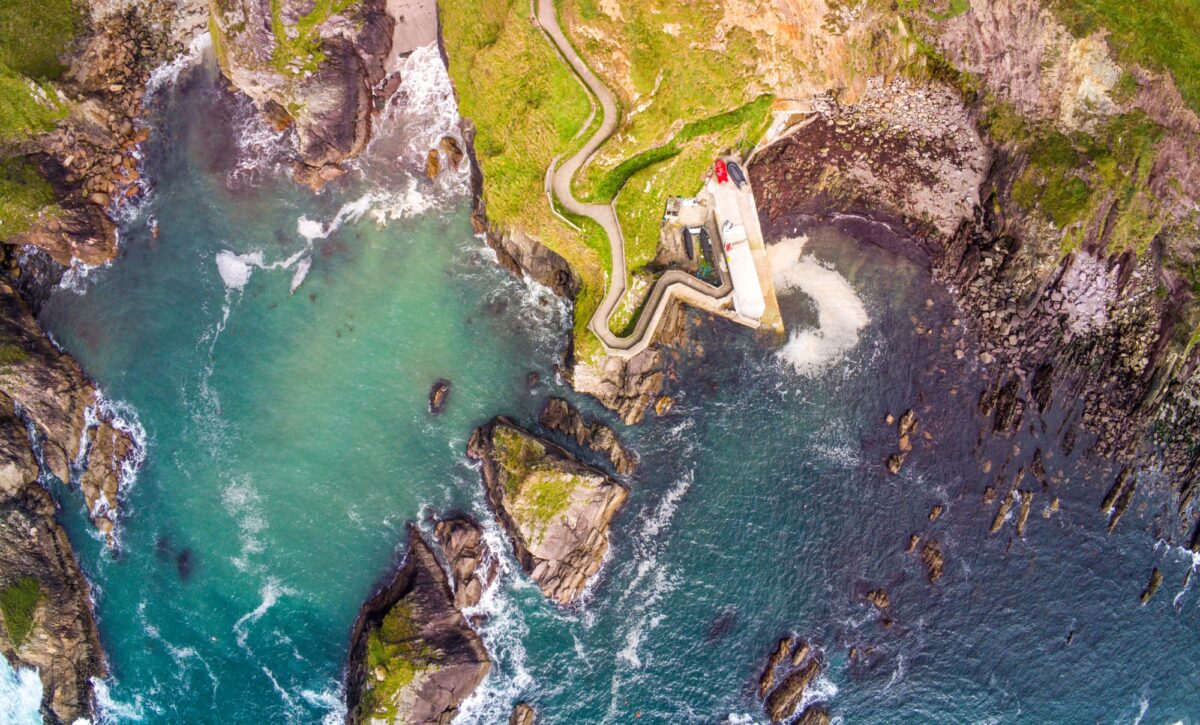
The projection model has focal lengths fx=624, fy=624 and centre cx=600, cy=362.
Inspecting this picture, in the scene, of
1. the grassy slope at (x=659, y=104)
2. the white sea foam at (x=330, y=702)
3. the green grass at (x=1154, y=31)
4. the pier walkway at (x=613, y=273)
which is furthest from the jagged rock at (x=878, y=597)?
the white sea foam at (x=330, y=702)

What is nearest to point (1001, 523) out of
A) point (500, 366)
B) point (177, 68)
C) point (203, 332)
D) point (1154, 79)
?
point (1154, 79)

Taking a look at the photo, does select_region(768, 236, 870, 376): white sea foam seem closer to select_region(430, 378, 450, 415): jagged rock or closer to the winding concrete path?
the winding concrete path

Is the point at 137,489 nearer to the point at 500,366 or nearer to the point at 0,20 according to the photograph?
the point at 500,366

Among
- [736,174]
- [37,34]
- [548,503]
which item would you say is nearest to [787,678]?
[548,503]

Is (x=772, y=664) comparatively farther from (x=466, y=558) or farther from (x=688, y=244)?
(x=688, y=244)

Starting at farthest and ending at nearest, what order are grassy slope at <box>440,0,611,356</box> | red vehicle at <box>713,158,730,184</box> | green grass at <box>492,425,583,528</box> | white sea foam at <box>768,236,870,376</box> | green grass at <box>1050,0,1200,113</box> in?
white sea foam at <box>768,236,870,376</box>
red vehicle at <box>713,158,730,184</box>
green grass at <box>492,425,583,528</box>
grassy slope at <box>440,0,611,356</box>
green grass at <box>1050,0,1200,113</box>

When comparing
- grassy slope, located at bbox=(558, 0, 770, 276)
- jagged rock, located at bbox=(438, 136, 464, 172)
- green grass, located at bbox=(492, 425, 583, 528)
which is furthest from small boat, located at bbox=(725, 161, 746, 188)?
→ green grass, located at bbox=(492, 425, 583, 528)

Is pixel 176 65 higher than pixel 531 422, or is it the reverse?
pixel 176 65
